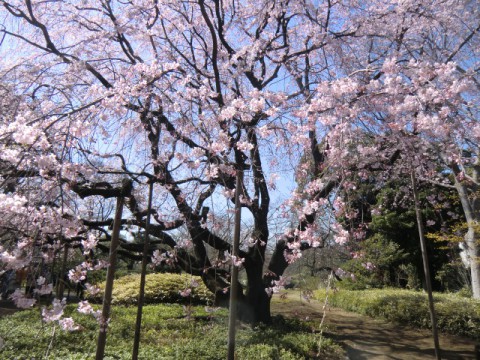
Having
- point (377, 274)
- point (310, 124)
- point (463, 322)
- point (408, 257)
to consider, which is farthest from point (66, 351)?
point (408, 257)

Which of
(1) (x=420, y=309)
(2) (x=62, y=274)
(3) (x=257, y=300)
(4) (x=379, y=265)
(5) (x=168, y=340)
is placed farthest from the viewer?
(4) (x=379, y=265)

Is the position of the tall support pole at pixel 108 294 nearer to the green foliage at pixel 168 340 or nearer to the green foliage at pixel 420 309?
the green foliage at pixel 168 340

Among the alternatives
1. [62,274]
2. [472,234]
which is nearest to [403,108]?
[62,274]

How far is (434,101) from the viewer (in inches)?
141

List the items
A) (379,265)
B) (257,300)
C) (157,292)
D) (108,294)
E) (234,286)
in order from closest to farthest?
(108,294) → (234,286) → (257,300) → (157,292) → (379,265)

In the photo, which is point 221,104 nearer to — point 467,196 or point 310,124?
point 310,124

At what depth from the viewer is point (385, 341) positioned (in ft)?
24.4

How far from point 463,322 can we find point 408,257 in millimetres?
4637

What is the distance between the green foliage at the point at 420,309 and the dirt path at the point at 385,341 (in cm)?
29

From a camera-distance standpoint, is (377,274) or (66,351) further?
(377,274)

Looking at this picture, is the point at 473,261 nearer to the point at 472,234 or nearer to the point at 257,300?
the point at 472,234

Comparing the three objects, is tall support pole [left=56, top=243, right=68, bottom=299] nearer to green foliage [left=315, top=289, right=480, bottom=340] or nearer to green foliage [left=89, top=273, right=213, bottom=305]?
green foliage [left=89, top=273, right=213, bottom=305]

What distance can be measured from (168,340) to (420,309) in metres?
6.19

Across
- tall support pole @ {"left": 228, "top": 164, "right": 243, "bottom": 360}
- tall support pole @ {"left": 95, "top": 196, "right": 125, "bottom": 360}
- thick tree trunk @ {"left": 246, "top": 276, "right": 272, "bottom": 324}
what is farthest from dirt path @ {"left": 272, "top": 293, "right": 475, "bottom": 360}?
tall support pole @ {"left": 95, "top": 196, "right": 125, "bottom": 360}
